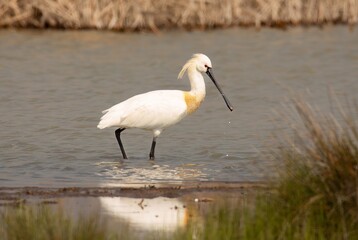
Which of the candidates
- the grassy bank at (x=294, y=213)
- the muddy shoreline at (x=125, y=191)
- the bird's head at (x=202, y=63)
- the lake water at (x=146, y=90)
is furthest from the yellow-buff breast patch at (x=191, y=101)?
the grassy bank at (x=294, y=213)

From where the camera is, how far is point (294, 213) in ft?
22.9

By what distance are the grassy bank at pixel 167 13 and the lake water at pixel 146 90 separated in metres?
0.27

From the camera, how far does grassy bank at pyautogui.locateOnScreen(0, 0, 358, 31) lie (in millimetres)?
21938

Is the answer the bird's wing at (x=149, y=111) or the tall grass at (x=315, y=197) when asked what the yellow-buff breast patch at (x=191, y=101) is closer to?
the bird's wing at (x=149, y=111)

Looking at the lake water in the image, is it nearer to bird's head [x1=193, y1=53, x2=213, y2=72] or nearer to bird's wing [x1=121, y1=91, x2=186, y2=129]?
bird's wing [x1=121, y1=91, x2=186, y2=129]

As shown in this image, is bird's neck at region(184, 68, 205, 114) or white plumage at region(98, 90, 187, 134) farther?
bird's neck at region(184, 68, 205, 114)

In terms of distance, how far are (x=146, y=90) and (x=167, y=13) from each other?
226 inches

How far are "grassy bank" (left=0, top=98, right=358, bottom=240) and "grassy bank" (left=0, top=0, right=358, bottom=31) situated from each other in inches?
580

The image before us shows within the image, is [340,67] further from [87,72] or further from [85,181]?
[85,181]

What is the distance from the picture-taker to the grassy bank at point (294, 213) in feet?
22.1

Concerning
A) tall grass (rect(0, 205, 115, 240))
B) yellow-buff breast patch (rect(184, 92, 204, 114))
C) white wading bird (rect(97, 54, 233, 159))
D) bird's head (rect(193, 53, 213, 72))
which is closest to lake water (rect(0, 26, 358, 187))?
white wading bird (rect(97, 54, 233, 159))

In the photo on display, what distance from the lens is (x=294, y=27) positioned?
77.8ft

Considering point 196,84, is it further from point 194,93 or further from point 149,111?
point 149,111

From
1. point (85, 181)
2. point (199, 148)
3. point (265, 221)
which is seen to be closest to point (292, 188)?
point (265, 221)
